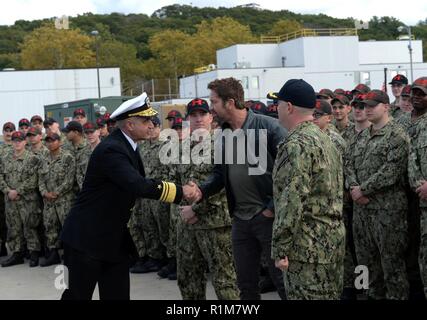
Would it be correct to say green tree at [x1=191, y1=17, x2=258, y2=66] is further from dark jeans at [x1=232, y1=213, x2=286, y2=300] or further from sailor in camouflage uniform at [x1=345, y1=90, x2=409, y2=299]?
dark jeans at [x1=232, y1=213, x2=286, y2=300]

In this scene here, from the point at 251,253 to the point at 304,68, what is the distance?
56.0 meters

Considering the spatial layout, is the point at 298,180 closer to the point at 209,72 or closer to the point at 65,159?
the point at 65,159

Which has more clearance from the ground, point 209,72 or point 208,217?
point 209,72

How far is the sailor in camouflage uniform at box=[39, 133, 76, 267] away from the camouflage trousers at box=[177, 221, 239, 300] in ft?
13.7

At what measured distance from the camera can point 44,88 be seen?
4859 cm

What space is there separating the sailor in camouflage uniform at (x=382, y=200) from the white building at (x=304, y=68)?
4612 centimetres

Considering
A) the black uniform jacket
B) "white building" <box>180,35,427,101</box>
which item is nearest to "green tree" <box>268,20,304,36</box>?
"white building" <box>180,35,427,101</box>

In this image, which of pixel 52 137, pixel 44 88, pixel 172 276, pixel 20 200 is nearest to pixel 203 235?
pixel 172 276

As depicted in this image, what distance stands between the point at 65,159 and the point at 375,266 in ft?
17.3

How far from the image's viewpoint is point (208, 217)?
5602mm

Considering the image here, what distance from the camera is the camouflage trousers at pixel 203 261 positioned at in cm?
559

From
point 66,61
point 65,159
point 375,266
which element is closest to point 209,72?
point 66,61

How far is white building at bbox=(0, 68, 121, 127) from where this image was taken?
46125 mm

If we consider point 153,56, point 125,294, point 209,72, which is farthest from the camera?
point 153,56
